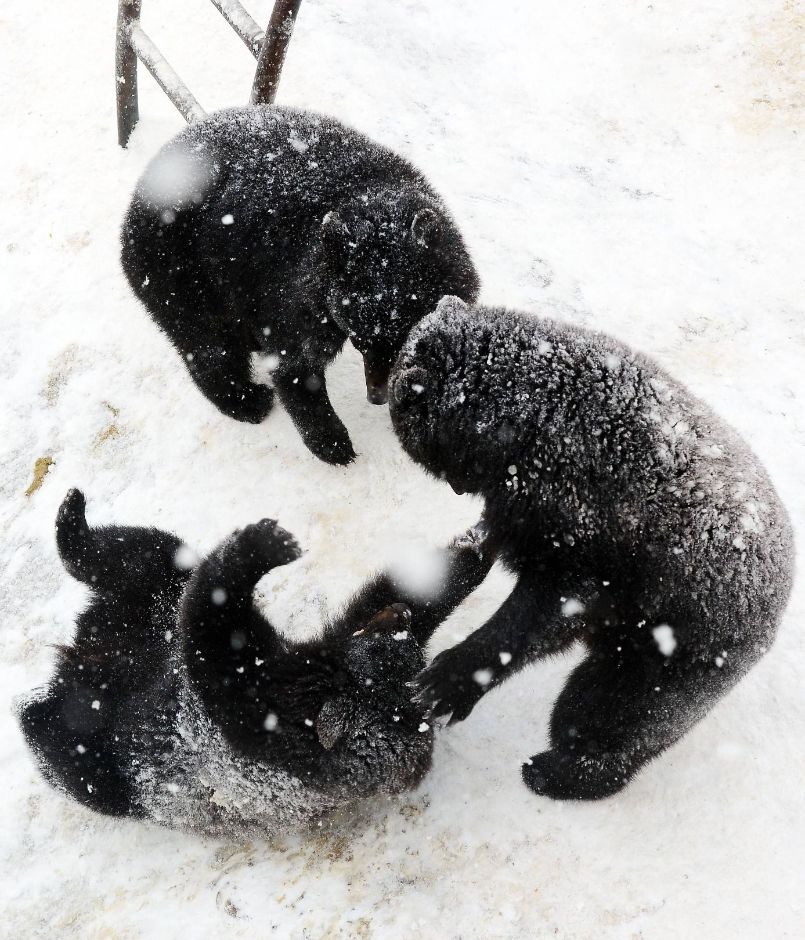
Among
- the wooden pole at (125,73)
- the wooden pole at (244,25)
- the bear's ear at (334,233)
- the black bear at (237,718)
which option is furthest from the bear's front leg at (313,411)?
the wooden pole at (125,73)

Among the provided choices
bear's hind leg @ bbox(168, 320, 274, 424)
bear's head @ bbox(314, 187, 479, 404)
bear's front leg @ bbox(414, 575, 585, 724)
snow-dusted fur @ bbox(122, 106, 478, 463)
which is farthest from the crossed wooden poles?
bear's front leg @ bbox(414, 575, 585, 724)

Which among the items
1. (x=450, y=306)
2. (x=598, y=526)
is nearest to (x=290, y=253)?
(x=450, y=306)

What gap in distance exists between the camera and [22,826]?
14.6 ft

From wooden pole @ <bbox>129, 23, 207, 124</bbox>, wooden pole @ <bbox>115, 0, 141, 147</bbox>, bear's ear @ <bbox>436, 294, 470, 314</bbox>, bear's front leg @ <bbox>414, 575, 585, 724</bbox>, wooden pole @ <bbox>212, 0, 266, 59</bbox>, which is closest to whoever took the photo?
bear's front leg @ <bbox>414, 575, 585, 724</bbox>

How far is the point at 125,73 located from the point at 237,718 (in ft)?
21.1

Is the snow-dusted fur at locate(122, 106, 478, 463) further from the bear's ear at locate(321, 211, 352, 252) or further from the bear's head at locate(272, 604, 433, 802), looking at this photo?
the bear's head at locate(272, 604, 433, 802)

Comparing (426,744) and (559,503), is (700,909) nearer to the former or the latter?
(426,744)

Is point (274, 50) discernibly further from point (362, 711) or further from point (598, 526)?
point (362, 711)

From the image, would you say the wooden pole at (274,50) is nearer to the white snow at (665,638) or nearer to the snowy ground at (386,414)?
the snowy ground at (386,414)

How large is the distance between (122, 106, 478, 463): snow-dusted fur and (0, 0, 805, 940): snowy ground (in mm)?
740

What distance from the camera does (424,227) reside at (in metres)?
4.47

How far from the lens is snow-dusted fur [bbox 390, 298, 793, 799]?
133 inches

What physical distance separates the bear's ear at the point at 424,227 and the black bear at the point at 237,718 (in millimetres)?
1932

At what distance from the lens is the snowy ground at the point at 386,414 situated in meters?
3.82
